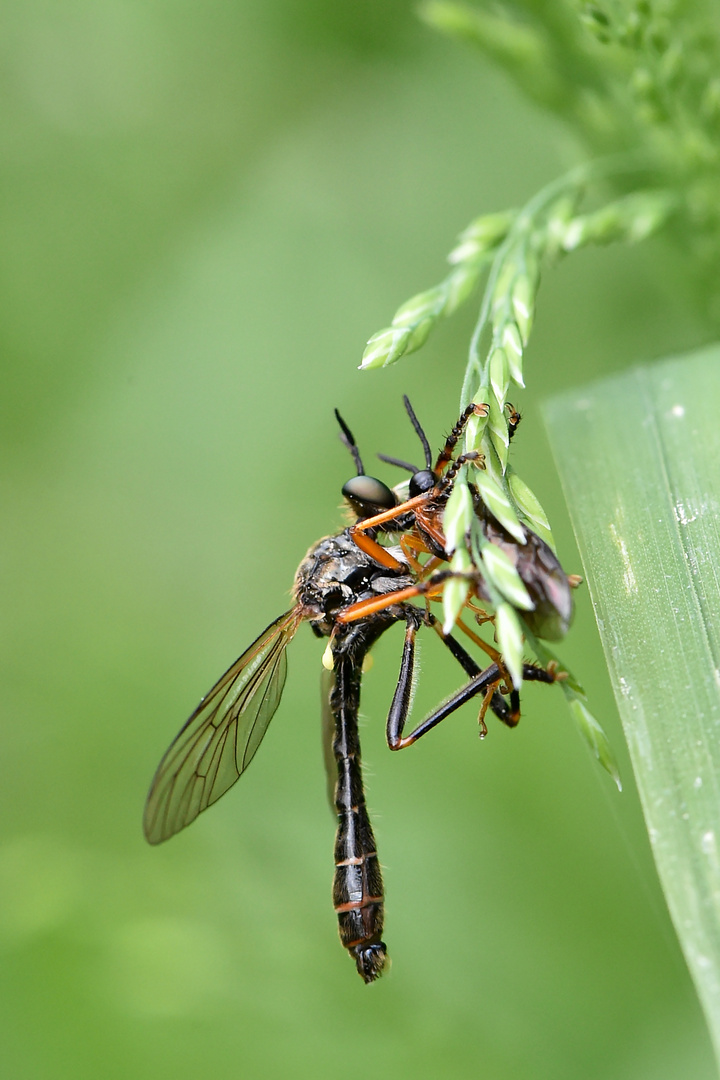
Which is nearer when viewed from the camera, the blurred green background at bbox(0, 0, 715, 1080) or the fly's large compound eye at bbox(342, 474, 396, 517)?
the fly's large compound eye at bbox(342, 474, 396, 517)

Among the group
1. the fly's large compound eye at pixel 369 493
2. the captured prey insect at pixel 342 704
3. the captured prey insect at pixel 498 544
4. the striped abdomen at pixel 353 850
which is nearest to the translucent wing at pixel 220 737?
the captured prey insect at pixel 342 704

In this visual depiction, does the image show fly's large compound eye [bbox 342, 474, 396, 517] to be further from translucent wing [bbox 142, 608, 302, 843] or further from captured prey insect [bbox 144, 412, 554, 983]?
translucent wing [bbox 142, 608, 302, 843]

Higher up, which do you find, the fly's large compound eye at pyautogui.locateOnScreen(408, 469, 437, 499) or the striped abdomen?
the fly's large compound eye at pyautogui.locateOnScreen(408, 469, 437, 499)

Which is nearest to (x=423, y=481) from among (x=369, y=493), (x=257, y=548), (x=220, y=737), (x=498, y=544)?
(x=369, y=493)

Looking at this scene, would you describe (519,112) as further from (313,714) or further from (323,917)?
(323,917)

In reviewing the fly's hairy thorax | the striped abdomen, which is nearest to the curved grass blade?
the fly's hairy thorax

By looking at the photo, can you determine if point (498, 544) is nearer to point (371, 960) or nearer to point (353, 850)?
point (353, 850)

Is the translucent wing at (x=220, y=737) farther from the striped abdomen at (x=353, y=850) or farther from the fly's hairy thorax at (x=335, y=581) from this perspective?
the striped abdomen at (x=353, y=850)
